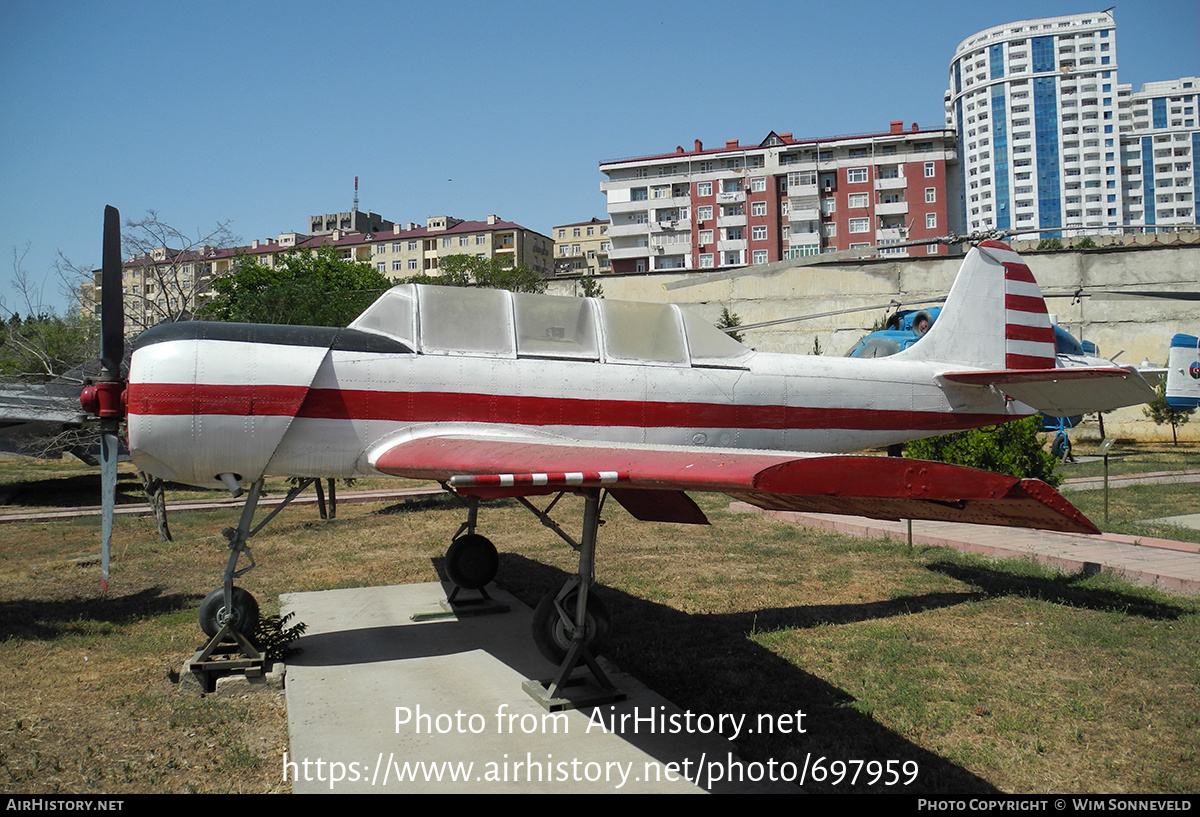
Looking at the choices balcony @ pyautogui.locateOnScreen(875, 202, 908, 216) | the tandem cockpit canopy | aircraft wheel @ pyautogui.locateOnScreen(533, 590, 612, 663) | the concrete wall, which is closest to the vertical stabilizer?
the concrete wall

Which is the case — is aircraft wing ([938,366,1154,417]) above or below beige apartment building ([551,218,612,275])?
below

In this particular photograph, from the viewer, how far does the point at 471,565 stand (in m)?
8.56

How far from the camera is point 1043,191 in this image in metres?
164

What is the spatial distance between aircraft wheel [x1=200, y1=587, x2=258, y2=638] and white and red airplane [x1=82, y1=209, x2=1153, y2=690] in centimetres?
2

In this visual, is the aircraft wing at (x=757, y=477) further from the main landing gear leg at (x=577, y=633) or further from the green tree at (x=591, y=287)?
the green tree at (x=591, y=287)

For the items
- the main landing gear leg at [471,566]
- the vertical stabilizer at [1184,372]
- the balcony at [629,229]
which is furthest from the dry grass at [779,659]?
the balcony at [629,229]

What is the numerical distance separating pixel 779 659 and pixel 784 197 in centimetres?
7318

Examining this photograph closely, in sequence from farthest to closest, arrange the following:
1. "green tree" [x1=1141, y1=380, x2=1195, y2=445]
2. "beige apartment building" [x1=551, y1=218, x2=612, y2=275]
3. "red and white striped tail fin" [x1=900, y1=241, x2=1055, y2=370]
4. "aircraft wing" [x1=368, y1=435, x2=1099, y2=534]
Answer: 1. "beige apartment building" [x1=551, y1=218, x2=612, y2=275]
2. "green tree" [x1=1141, y1=380, x2=1195, y2=445]
3. "red and white striped tail fin" [x1=900, y1=241, x2=1055, y2=370]
4. "aircraft wing" [x1=368, y1=435, x2=1099, y2=534]

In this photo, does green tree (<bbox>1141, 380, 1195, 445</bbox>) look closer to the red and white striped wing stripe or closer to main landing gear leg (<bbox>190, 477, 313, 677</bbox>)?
the red and white striped wing stripe

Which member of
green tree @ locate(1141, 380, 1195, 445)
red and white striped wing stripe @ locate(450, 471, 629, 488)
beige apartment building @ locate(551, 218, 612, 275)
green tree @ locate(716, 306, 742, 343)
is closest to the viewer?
red and white striped wing stripe @ locate(450, 471, 629, 488)

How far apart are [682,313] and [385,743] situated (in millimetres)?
4525

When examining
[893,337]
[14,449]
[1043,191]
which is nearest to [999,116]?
[1043,191]

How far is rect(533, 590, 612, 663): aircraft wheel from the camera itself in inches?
234
